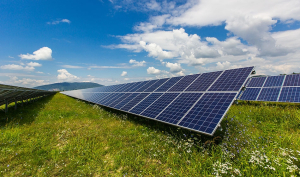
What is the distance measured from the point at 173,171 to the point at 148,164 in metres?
1.07

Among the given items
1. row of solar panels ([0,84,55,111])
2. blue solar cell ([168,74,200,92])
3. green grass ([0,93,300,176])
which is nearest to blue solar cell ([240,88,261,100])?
green grass ([0,93,300,176])

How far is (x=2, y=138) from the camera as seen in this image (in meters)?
7.62

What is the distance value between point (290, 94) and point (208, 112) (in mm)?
14116

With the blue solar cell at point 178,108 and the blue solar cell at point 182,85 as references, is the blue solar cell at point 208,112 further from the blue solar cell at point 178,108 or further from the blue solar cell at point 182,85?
the blue solar cell at point 182,85

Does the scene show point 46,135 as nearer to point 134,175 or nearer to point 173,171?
point 134,175

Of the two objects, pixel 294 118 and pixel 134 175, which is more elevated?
pixel 294 118

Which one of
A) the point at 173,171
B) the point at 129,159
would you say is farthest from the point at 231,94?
the point at 129,159

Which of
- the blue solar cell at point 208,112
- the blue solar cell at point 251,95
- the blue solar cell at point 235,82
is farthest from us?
the blue solar cell at point 251,95

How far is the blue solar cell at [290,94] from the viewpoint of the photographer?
13.1 m

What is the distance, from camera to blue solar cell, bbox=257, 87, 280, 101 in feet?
49.1

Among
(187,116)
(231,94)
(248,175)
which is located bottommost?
(248,175)

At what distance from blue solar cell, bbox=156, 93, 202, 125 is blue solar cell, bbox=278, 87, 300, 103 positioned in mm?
11462

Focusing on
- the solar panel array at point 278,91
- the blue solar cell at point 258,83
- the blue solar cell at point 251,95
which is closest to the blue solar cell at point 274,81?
the solar panel array at point 278,91

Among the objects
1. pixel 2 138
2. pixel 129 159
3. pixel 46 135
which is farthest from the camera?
pixel 46 135
